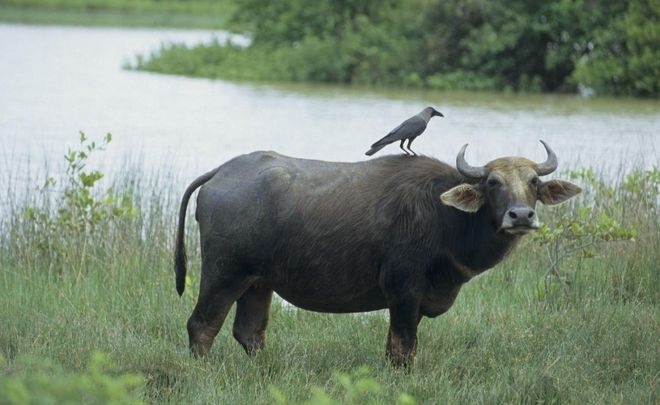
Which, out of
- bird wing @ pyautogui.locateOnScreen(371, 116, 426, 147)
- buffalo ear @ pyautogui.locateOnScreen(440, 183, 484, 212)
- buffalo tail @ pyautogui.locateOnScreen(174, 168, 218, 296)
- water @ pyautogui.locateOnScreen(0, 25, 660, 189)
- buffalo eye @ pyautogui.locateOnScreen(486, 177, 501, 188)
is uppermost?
bird wing @ pyautogui.locateOnScreen(371, 116, 426, 147)

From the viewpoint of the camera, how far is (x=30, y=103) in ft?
71.3

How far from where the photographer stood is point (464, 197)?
227 inches

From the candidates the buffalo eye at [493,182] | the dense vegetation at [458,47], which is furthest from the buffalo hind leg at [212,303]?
the dense vegetation at [458,47]

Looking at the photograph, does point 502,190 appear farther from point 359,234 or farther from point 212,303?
point 212,303

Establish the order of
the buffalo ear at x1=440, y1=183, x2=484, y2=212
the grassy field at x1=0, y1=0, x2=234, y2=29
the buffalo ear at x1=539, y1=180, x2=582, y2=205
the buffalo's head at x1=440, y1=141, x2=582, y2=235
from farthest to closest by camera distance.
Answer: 1. the grassy field at x1=0, y1=0, x2=234, y2=29
2. the buffalo ear at x1=539, y1=180, x2=582, y2=205
3. the buffalo ear at x1=440, y1=183, x2=484, y2=212
4. the buffalo's head at x1=440, y1=141, x2=582, y2=235

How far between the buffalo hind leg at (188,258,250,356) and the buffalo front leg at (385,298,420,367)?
776mm

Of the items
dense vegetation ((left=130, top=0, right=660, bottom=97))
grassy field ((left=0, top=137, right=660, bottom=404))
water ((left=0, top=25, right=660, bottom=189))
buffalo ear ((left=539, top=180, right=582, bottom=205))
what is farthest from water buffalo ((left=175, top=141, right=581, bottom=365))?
dense vegetation ((left=130, top=0, right=660, bottom=97))

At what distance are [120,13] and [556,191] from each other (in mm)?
52294

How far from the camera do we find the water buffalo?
19.3 feet

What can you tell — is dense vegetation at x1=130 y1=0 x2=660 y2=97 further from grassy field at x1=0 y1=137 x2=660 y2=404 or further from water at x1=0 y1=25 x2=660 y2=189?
grassy field at x1=0 y1=137 x2=660 y2=404

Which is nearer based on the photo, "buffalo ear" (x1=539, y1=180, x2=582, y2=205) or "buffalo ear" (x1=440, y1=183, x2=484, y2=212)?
"buffalo ear" (x1=440, y1=183, x2=484, y2=212)

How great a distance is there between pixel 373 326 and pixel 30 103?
16.0 metres

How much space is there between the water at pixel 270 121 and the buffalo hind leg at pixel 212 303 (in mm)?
5340


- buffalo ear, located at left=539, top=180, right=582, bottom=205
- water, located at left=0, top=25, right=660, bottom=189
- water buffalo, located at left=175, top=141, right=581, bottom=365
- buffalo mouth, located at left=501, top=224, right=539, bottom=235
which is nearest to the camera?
buffalo mouth, located at left=501, top=224, right=539, bottom=235
